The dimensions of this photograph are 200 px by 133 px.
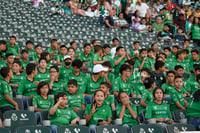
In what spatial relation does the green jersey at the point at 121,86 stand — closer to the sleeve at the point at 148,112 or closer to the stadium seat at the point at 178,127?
the sleeve at the point at 148,112

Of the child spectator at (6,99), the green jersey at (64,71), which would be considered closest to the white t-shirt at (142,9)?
the green jersey at (64,71)

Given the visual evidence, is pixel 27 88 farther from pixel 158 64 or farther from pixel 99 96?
pixel 158 64

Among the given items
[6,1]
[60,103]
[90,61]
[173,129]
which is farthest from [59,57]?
[6,1]

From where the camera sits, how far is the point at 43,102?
848 cm

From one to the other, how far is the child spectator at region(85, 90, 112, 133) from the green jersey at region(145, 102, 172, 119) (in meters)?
0.77

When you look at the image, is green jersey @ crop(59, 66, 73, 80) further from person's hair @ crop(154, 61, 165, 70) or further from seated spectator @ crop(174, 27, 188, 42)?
seated spectator @ crop(174, 27, 188, 42)

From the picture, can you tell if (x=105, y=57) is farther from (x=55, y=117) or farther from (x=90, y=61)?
(x=55, y=117)

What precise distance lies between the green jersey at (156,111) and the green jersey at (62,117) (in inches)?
53.0

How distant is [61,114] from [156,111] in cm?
178

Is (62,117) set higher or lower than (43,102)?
lower

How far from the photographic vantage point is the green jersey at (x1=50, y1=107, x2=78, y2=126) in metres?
7.98

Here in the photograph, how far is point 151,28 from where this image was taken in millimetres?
17672

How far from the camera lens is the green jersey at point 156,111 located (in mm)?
8578

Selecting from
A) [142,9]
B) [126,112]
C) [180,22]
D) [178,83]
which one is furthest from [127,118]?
[142,9]
